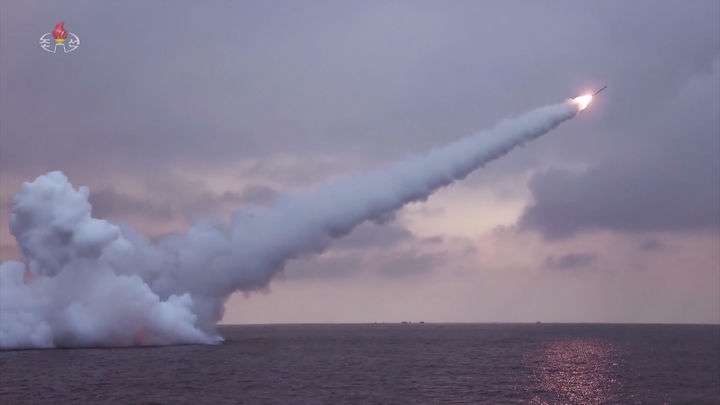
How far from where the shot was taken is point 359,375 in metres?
88.4

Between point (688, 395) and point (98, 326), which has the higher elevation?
point (98, 326)

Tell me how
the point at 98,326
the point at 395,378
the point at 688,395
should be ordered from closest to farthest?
the point at 688,395, the point at 395,378, the point at 98,326

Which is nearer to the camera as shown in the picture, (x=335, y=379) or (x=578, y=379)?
(x=335, y=379)

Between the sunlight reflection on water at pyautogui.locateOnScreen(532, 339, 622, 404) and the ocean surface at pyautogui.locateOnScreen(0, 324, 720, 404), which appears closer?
the ocean surface at pyautogui.locateOnScreen(0, 324, 720, 404)

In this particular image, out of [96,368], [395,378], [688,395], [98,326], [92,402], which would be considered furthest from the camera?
[98,326]

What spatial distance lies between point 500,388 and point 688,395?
65.6 ft

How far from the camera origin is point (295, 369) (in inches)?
3787

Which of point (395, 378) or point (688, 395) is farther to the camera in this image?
point (395, 378)

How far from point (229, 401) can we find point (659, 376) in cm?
6139

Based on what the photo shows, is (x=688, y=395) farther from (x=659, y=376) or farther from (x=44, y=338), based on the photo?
(x=44, y=338)

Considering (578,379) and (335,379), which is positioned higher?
(335,379)

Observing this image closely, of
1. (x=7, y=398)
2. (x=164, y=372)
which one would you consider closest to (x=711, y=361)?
(x=164, y=372)

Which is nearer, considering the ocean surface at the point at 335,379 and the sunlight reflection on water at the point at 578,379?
the ocean surface at the point at 335,379

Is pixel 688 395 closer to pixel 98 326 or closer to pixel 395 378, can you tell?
pixel 395 378
